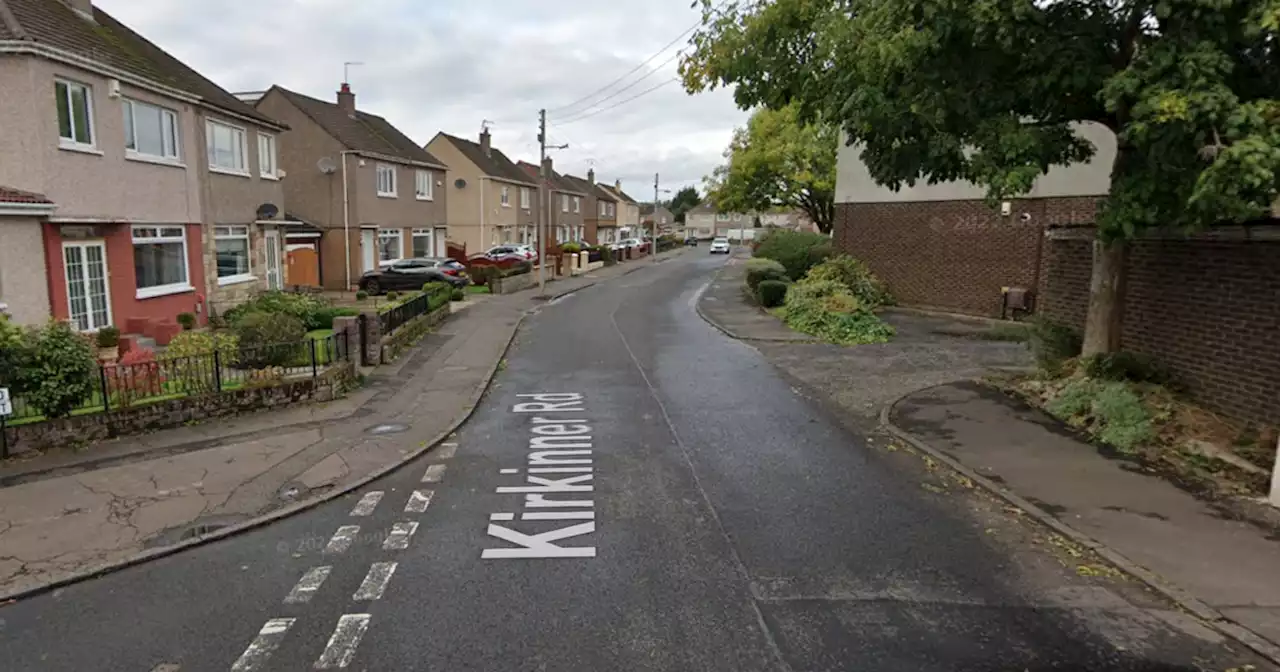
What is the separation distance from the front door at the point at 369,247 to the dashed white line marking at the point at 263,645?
2850 centimetres

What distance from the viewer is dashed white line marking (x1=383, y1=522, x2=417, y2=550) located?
662 centimetres

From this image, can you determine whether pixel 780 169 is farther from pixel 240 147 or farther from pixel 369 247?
pixel 240 147

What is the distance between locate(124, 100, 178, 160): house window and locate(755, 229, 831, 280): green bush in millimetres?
21062

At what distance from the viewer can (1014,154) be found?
8.71m

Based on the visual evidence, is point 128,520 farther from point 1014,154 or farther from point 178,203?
point 178,203

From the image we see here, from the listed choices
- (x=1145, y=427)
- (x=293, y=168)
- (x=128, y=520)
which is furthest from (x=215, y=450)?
(x=293, y=168)

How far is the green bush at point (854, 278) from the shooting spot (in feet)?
72.6

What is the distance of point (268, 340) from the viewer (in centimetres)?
1257

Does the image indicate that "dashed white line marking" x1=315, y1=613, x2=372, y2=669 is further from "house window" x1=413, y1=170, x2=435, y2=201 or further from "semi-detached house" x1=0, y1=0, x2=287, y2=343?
"house window" x1=413, y1=170, x2=435, y2=201

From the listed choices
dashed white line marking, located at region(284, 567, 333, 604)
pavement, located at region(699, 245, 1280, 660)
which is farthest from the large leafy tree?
dashed white line marking, located at region(284, 567, 333, 604)

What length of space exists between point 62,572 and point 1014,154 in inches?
405

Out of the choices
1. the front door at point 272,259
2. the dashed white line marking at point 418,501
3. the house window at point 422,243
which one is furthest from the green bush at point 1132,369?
the house window at point 422,243

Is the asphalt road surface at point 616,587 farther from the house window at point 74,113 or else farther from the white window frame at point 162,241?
the white window frame at point 162,241

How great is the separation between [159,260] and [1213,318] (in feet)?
68.1
